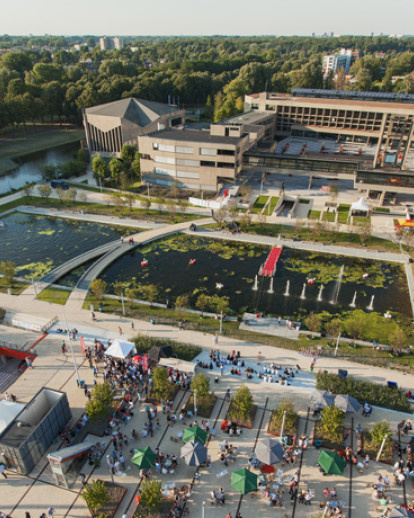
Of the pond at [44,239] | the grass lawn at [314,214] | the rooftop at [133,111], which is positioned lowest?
the pond at [44,239]

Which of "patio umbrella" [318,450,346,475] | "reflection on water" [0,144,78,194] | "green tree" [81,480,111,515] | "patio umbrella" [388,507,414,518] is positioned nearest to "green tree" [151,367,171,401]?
"green tree" [81,480,111,515]

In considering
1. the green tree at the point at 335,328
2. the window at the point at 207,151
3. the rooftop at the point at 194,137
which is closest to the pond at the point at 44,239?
the window at the point at 207,151

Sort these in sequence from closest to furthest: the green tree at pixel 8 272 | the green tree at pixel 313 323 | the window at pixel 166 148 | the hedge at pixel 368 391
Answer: the hedge at pixel 368 391
the green tree at pixel 313 323
the green tree at pixel 8 272
the window at pixel 166 148

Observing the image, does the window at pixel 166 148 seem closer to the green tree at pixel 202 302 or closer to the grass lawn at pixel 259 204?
the grass lawn at pixel 259 204

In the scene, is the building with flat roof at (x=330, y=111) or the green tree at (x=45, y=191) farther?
the building with flat roof at (x=330, y=111)

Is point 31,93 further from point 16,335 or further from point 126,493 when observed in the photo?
point 126,493

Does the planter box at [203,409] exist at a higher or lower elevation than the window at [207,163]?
lower

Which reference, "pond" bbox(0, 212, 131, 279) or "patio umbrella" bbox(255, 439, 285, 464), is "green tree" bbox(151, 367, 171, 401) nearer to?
"patio umbrella" bbox(255, 439, 285, 464)

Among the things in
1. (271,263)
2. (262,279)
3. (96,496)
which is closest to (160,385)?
(96,496)

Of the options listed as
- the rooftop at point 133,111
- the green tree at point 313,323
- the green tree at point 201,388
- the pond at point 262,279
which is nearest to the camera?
the green tree at point 201,388
